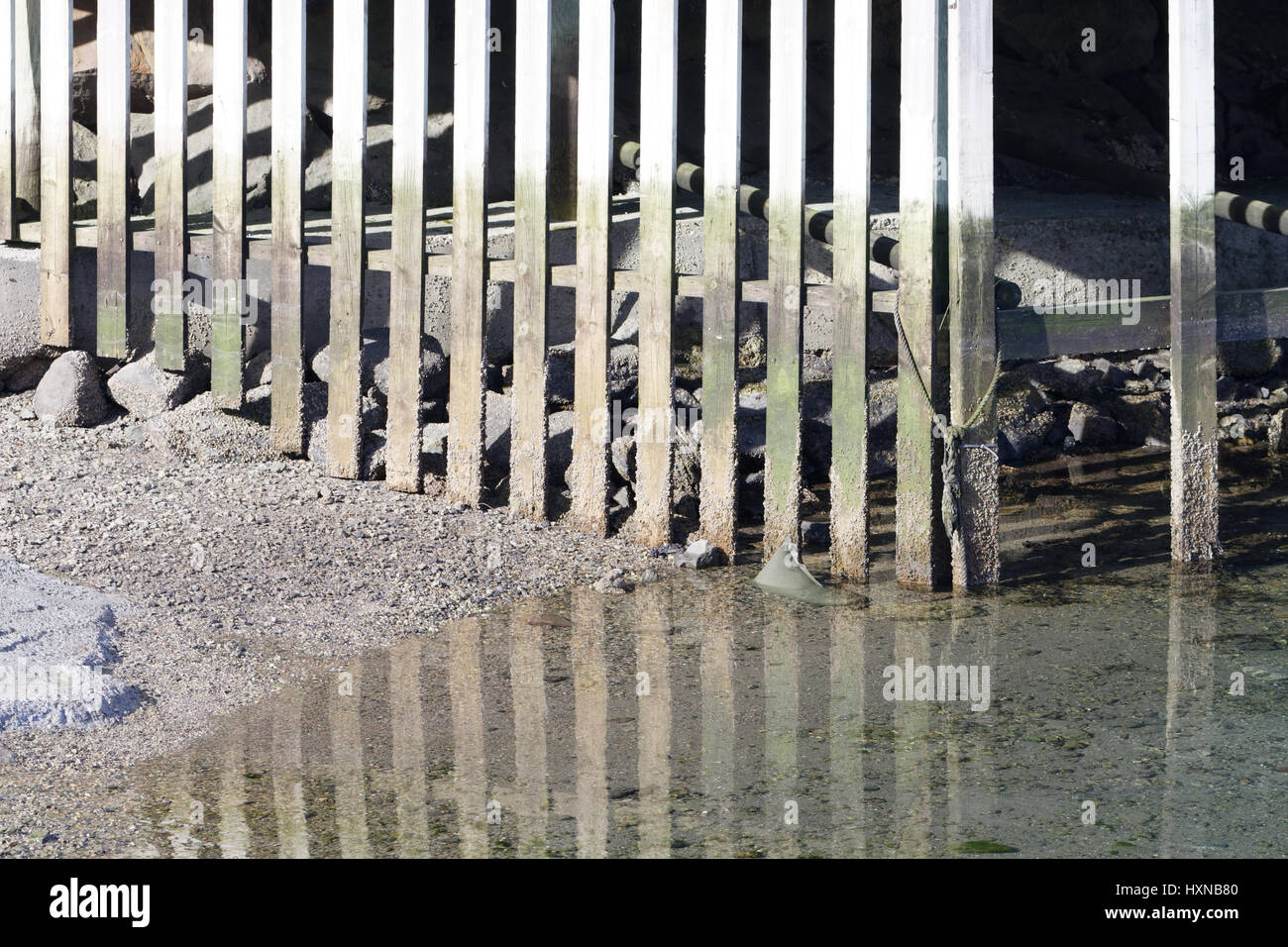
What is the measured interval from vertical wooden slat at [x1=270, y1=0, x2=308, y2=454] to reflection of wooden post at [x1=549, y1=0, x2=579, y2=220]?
1.29 meters

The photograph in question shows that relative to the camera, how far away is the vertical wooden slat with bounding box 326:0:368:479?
23.1 feet

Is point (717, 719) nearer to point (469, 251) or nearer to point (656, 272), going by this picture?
point (656, 272)

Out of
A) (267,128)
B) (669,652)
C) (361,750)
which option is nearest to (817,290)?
(669,652)

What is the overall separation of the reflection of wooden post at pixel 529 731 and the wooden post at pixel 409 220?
138 centimetres

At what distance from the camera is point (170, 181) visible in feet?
24.7

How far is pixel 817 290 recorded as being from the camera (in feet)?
21.5

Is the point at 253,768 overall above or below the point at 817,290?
below

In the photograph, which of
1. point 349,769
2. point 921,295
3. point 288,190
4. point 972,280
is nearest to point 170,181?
point 288,190

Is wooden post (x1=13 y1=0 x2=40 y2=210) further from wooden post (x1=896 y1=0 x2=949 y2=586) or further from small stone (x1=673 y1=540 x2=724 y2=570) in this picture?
wooden post (x1=896 y1=0 x2=949 y2=586)

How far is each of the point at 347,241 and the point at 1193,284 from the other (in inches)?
146

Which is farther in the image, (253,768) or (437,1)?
(437,1)

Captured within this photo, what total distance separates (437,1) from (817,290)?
4849mm
